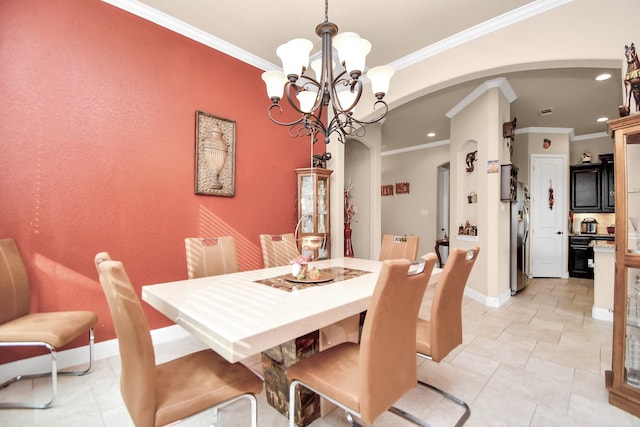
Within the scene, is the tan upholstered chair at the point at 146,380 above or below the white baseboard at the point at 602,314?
above

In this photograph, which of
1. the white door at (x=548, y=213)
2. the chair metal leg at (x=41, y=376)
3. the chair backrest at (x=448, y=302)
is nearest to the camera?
the chair backrest at (x=448, y=302)

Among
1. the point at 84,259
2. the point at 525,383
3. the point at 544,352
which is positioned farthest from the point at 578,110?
the point at 84,259

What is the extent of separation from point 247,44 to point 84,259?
101 inches

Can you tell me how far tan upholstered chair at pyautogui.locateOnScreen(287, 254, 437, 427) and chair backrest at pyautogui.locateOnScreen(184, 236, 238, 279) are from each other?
46.6 inches

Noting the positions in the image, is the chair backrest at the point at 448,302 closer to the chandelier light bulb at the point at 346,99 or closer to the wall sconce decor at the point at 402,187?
the chandelier light bulb at the point at 346,99

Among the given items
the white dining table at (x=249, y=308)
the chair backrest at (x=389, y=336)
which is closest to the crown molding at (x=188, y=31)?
the white dining table at (x=249, y=308)

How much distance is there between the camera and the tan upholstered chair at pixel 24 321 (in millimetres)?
1755

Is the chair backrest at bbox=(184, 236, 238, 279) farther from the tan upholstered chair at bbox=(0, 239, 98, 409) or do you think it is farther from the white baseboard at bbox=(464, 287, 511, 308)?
the white baseboard at bbox=(464, 287, 511, 308)

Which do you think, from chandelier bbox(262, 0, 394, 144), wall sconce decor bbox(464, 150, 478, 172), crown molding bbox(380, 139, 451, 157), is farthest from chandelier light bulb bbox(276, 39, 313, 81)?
crown molding bbox(380, 139, 451, 157)

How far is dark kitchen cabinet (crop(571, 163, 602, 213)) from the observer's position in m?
5.61

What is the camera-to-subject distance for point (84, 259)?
2350 mm

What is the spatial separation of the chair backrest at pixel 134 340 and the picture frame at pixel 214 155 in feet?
6.74

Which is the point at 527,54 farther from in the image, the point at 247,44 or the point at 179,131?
the point at 179,131

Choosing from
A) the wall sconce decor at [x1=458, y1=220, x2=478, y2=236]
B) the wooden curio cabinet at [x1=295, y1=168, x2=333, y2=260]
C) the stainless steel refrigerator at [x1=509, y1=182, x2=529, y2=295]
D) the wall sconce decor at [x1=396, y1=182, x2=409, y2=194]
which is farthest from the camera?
the wall sconce decor at [x1=396, y1=182, x2=409, y2=194]
